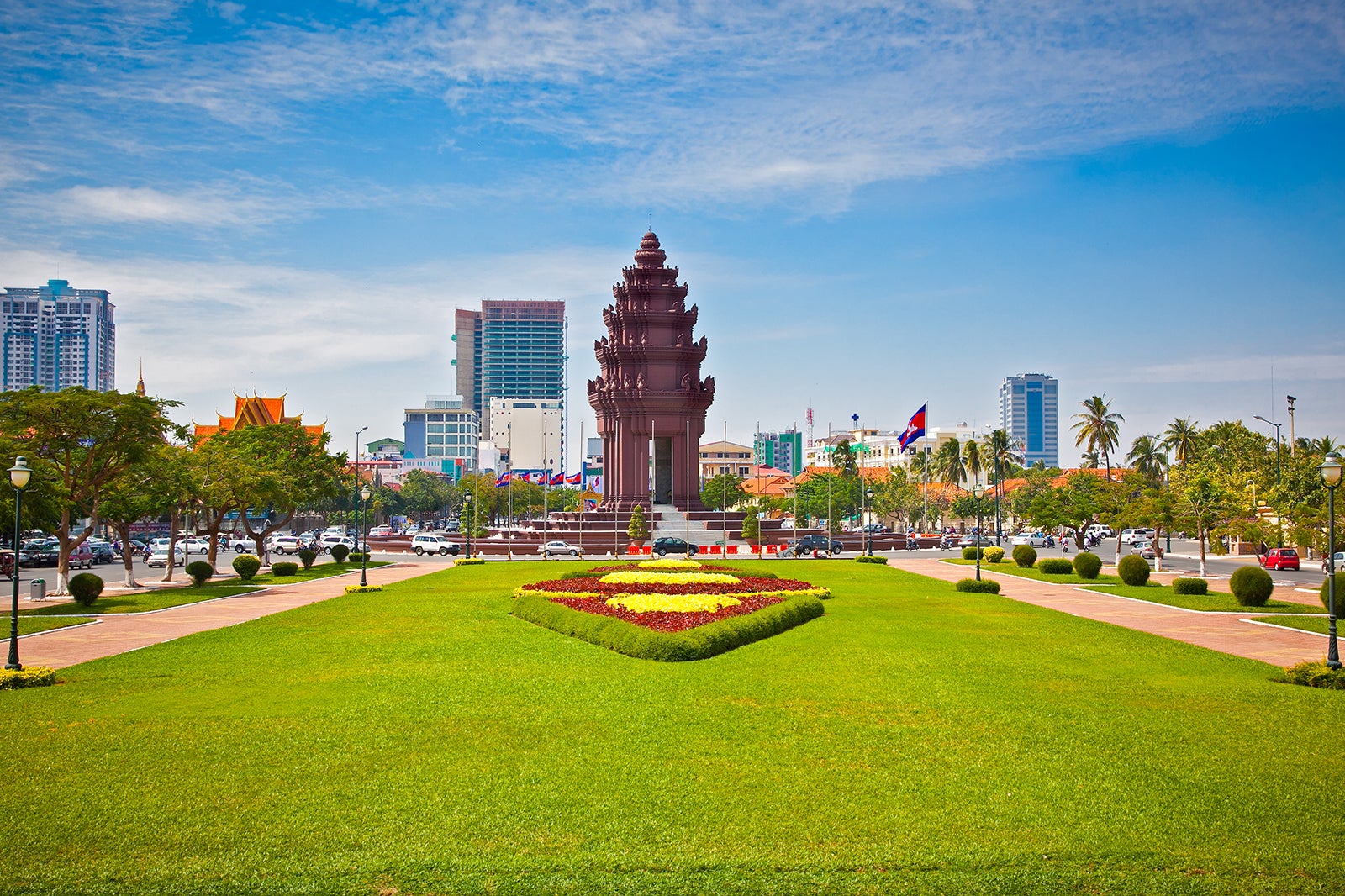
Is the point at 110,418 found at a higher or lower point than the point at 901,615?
higher

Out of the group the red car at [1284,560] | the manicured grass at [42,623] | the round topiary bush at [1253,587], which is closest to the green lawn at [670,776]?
the manicured grass at [42,623]

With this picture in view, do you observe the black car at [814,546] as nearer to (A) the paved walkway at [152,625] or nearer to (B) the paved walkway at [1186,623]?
(B) the paved walkway at [1186,623]

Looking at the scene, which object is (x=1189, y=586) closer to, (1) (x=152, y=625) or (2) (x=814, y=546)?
(1) (x=152, y=625)

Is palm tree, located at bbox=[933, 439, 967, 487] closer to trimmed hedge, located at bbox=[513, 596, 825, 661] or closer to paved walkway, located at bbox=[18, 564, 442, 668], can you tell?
paved walkway, located at bbox=[18, 564, 442, 668]

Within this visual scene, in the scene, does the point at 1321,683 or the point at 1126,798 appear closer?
the point at 1126,798

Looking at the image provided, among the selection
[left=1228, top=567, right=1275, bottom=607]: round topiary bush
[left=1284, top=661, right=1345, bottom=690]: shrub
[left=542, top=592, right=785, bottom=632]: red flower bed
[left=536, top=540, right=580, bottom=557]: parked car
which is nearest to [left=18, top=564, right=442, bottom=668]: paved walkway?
[left=542, top=592, right=785, bottom=632]: red flower bed

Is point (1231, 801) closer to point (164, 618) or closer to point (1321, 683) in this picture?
point (1321, 683)

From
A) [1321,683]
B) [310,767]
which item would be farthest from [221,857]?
[1321,683]

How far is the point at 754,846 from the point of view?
33.8 feet

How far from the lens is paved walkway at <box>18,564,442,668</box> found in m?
22.8

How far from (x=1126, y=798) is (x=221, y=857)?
30.6ft

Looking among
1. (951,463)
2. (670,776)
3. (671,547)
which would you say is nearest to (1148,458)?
(951,463)

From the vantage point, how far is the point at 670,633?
2248 centimetres

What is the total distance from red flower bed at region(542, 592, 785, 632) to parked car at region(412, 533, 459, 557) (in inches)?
1768
